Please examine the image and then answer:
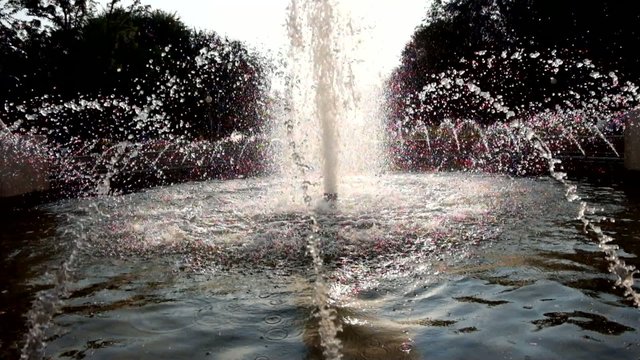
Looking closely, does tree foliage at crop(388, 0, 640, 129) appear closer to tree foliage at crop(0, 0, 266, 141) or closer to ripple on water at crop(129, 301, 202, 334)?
ripple on water at crop(129, 301, 202, 334)

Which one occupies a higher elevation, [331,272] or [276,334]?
[331,272]

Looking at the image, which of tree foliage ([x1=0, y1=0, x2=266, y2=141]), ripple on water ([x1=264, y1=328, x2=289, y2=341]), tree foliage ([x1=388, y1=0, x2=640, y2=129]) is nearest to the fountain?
ripple on water ([x1=264, y1=328, x2=289, y2=341])

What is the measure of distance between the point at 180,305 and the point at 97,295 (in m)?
0.91

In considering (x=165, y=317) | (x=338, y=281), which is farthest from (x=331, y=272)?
(x=165, y=317)

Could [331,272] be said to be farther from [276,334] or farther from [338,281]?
[276,334]

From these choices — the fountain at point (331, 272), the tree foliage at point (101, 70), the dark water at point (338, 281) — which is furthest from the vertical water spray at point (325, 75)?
the tree foliage at point (101, 70)

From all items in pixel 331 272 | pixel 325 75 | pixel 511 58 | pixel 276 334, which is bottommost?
pixel 276 334

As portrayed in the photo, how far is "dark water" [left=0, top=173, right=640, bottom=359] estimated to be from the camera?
10.9ft

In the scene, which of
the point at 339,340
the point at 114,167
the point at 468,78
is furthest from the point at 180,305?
the point at 468,78

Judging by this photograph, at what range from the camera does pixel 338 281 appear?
455cm

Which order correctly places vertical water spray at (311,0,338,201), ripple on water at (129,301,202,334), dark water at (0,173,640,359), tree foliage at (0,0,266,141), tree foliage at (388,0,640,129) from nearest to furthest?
dark water at (0,173,640,359), ripple on water at (129,301,202,334), vertical water spray at (311,0,338,201), tree foliage at (388,0,640,129), tree foliage at (0,0,266,141)

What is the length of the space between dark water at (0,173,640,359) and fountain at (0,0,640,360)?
0.02 meters

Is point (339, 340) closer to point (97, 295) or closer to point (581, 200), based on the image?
point (97, 295)

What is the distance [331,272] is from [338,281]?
277 millimetres
